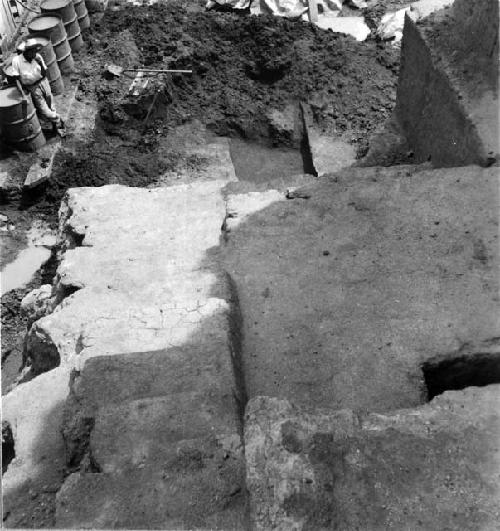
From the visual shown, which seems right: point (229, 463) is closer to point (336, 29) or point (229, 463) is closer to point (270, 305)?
point (270, 305)

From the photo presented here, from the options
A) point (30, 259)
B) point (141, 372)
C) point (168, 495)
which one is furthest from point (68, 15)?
point (168, 495)

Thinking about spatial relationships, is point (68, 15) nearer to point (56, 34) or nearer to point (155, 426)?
point (56, 34)

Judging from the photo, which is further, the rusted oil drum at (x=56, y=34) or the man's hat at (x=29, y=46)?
the rusted oil drum at (x=56, y=34)

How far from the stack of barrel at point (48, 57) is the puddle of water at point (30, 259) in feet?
4.49

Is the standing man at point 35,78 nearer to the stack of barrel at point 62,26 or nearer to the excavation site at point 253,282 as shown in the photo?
→ the excavation site at point 253,282

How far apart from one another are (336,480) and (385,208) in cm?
303

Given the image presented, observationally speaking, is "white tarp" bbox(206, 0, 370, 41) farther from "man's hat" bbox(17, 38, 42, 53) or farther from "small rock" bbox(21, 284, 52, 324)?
"small rock" bbox(21, 284, 52, 324)

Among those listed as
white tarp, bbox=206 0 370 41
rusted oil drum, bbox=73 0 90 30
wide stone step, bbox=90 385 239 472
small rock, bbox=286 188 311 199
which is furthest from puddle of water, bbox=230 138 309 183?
wide stone step, bbox=90 385 239 472

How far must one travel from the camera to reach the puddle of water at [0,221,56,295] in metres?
7.50

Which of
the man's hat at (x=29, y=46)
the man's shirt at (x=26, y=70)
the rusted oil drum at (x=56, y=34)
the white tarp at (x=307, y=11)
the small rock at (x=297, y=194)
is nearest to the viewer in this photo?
the small rock at (x=297, y=194)

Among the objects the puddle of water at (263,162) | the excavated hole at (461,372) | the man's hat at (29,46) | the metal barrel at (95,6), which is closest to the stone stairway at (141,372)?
the excavated hole at (461,372)

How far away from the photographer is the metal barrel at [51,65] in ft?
30.5

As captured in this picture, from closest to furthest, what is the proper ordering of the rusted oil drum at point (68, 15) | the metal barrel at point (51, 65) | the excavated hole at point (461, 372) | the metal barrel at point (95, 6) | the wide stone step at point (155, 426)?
1. the wide stone step at point (155, 426)
2. the excavated hole at point (461, 372)
3. the metal barrel at point (51, 65)
4. the rusted oil drum at point (68, 15)
5. the metal barrel at point (95, 6)

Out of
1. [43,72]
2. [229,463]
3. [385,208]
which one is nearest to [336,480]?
[229,463]
